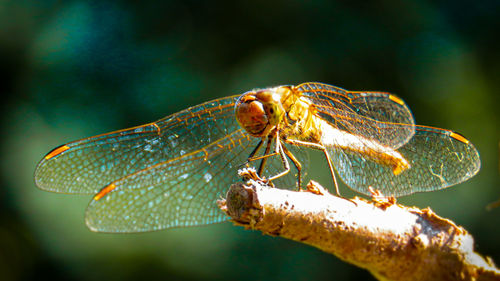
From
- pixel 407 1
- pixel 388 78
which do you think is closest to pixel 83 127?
pixel 388 78

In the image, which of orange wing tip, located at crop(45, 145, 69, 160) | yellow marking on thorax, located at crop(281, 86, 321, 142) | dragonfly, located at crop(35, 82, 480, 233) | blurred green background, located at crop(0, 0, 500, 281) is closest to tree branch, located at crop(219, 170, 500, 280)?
dragonfly, located at crop(35, 82, 480, 233)

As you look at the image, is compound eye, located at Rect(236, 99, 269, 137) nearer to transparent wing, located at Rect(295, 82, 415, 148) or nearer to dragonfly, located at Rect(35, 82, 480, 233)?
dragonfly, located at Rect(35, 82, 480, 233)

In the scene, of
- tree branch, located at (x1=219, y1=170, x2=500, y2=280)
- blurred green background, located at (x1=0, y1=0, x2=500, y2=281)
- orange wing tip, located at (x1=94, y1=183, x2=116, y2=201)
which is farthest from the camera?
blurred green background, located at (x1=0, y1=0, x2=500, y2=281)

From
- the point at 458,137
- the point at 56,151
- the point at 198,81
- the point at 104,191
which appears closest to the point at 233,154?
the point at 104,191

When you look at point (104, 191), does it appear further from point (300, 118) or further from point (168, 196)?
point (300, 118)

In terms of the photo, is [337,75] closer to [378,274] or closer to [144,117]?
[144,117]

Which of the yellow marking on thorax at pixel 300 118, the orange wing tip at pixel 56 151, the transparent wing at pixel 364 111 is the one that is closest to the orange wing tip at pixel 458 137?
the transparent wing at pixel 364 111
